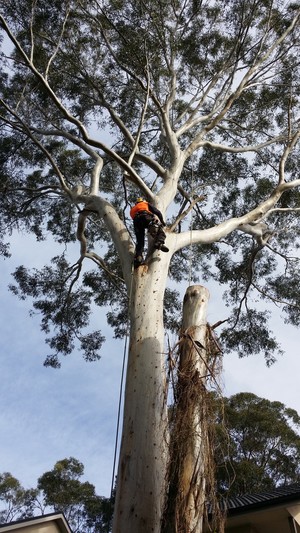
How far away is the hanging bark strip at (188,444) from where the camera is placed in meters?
3.91

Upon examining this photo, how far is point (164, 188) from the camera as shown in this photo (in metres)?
7.70

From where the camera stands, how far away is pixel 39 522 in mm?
7324

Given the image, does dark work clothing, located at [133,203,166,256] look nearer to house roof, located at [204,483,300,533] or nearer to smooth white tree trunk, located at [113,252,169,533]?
smooth white tree trunk, located at [113,252,169,533]

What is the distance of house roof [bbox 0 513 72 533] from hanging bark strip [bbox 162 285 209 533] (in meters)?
3.44

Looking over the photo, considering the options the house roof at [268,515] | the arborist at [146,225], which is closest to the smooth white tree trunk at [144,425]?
the arborist at [146,225]

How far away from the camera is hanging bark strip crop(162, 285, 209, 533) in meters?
3.91

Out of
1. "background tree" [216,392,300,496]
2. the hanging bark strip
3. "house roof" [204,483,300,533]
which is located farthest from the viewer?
"background tree" [216,392,300,496]

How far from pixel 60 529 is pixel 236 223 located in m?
4.77

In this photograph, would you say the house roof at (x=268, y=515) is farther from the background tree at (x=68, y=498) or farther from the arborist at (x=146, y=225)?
the background tree at (x=68, y=498)

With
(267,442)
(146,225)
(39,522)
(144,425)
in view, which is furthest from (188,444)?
(267,442)

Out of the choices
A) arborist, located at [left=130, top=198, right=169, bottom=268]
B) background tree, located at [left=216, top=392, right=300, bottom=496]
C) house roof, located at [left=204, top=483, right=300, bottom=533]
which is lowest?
house roof, located at [left=204, top=483, right=300, bottom=533]

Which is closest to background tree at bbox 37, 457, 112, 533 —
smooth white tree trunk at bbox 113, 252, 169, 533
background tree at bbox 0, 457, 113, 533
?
background tree at bbox 0, 457, 113, 533

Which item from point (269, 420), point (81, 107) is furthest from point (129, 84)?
point (269, 420)

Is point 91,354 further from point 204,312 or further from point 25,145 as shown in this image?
point 204,312
